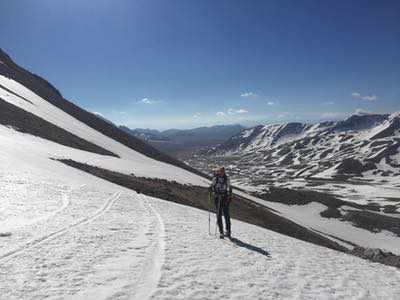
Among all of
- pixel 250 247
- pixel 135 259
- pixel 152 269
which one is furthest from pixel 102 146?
pixel 152 269

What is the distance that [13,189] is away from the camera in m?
23.6

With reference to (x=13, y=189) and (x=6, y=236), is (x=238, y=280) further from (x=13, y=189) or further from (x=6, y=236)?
(x=13, y=189)

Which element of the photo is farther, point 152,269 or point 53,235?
point 53,235

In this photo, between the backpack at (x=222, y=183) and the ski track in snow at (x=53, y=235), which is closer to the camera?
the ski track in snow at (x=53, y=235)

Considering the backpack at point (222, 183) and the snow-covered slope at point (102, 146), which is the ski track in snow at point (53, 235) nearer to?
the backpack at point (222, 183)

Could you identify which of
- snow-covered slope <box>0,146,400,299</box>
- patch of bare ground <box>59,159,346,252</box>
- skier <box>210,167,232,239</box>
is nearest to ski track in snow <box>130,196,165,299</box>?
snow-covered slope <box>0,146,400,299</box>

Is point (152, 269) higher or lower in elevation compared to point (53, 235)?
lower

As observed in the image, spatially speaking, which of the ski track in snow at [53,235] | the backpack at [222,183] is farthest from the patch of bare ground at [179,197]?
the backpack at [222,183]

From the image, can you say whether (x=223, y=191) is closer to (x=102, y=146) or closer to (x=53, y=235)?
(x=53, y=235)

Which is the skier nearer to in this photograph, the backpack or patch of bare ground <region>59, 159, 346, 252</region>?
the backpack

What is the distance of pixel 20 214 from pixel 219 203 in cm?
1030

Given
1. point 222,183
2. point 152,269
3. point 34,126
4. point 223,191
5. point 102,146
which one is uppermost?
point 34,126

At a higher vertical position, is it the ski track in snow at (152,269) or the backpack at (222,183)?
the backpack at (222,183)

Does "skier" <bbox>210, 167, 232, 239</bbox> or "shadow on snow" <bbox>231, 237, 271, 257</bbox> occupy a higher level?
"skier" <bbox>210, 167, 232, 239</bbox>
